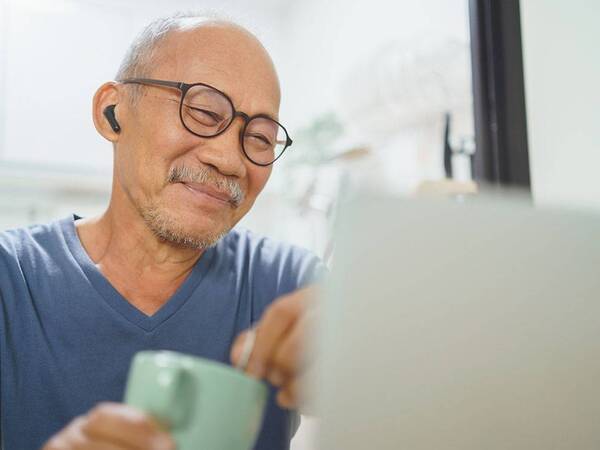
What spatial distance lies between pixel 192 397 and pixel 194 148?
0.58 m

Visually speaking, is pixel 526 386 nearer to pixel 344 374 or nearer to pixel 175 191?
pixel 344 374

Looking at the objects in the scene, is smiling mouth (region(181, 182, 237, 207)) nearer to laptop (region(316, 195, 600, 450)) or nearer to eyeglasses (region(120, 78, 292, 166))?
eyeglasses (region(120, 78, 292, 166))

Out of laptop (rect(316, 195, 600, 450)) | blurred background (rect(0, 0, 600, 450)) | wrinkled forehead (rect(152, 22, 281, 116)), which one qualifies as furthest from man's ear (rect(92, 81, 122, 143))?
laptop (rect(316, 195, 600, 450))

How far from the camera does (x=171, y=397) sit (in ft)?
1.11

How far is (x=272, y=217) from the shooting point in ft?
7.87

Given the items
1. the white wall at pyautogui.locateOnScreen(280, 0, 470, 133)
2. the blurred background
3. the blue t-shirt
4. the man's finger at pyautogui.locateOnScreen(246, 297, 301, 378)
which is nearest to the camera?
the man's finger at pyautogui.locateOnScreen(246, 297, 301, 378)

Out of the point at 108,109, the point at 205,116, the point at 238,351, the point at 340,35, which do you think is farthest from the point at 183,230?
the point at 340,35

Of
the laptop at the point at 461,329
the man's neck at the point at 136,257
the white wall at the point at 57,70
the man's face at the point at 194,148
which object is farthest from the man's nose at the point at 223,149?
the white wall at the point at 57,70

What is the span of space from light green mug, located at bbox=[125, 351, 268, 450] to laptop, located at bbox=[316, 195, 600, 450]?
9cm

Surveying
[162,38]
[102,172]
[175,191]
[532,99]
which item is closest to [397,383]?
[175,191]

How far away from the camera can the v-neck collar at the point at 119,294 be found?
80cm

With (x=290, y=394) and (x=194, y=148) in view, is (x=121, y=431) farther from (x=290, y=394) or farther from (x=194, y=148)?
(x=194, y=148)

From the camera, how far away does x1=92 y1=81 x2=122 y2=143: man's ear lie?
3.16ft

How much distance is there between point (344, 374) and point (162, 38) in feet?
2.58
